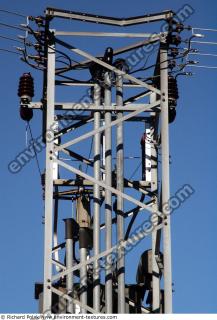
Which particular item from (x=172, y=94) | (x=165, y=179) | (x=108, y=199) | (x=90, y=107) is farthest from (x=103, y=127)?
(x=172, y=94)

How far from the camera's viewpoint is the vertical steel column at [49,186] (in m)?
12.8

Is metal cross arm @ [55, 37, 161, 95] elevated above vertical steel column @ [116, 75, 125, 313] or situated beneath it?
elevated above

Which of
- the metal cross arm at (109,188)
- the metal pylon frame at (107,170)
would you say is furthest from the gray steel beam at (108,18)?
the metal cross arm at (109,188)

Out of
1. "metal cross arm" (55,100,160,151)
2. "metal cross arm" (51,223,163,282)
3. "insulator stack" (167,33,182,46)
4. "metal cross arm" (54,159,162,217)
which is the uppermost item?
"insulator stack" (167,33,182,46)

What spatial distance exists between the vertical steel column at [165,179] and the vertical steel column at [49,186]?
1.58 m

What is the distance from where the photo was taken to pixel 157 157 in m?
15.3

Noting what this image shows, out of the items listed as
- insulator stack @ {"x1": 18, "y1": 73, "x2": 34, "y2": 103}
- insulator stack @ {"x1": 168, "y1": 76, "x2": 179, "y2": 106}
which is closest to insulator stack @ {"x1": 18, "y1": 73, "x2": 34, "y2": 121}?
insulator stack @ {"x1": 18, "y1": 73, "x2": 34, "y2": 103}

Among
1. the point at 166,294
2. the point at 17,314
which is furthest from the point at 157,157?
the point at 17,314

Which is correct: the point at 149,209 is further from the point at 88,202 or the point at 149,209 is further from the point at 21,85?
the point at 21,85

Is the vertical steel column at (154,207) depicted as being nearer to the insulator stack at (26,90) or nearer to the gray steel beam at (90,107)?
the gray steel beam at (90,107)

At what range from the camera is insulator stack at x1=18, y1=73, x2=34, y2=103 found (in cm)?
1431

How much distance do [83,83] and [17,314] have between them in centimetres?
396

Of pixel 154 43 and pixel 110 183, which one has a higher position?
pixel 154 43

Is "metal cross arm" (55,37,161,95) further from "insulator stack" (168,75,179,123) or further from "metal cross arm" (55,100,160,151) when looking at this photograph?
"insulator stack" (168,75,179,123)
